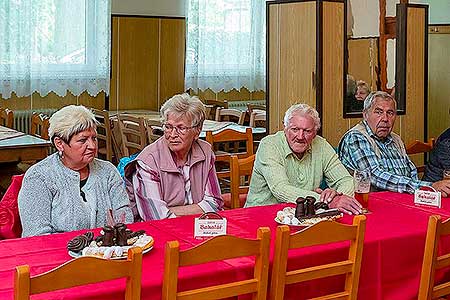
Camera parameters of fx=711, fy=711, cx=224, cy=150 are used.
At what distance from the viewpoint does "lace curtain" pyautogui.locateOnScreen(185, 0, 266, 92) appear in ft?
27.8

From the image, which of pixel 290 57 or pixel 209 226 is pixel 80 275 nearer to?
pixel 209 226

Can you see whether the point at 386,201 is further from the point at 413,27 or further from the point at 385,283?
the point at 413,27

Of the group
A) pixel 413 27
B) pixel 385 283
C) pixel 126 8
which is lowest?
pixel 385 283

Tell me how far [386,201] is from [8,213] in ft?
5.80

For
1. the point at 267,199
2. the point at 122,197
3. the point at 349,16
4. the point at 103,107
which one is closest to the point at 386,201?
the point at 267,199

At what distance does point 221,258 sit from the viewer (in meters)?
2.13

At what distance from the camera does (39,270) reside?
2277mm

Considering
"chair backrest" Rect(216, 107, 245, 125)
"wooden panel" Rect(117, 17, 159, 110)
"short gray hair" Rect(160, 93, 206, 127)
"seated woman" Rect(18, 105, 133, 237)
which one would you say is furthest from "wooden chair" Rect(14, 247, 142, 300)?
"wooden panel" Rect(117, 17, 159, 110)

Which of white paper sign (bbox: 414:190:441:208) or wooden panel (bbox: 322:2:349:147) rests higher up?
wooden panel (bbox: 322:2:349:147)

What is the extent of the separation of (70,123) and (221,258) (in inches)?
46.8

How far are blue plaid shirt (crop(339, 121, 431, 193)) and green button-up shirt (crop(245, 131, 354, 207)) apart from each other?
0.28m

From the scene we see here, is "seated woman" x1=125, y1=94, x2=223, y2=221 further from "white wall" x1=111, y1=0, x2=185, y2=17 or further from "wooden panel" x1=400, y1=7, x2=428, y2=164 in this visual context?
"white wall" x1=111, y1=0, x2=185, y2=17

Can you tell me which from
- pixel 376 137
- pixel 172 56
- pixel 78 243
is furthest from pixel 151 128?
pixel 78 243

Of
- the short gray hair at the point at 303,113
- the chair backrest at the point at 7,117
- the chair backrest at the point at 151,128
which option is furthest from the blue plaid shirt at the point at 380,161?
the chair backrest at the point at 7,117
